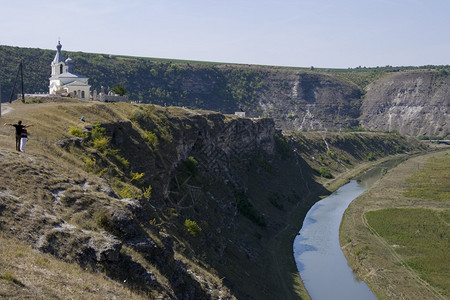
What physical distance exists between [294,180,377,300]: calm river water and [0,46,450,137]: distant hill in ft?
201

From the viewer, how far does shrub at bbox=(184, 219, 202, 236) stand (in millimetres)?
31094

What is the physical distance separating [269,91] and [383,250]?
360 feet

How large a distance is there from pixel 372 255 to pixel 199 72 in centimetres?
10536

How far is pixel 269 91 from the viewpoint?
491 ft

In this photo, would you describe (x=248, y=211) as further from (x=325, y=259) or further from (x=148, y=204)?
(x=148, y=204)

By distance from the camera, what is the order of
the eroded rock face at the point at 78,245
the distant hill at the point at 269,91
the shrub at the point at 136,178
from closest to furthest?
1. the eroded rock face at the point at 78,245
2. the shrub at the point at 136,178
3. the distant hill at the point at 269,91

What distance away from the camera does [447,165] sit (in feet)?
314

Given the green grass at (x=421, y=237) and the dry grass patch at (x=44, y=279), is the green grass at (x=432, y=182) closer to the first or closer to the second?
the green grass at (x=421, y=237)

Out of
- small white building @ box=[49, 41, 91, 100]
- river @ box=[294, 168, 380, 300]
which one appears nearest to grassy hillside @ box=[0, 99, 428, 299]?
river @ box=[294, 168, 380, 300]

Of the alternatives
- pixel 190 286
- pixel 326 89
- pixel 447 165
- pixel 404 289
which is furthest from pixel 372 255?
pixel 326 89

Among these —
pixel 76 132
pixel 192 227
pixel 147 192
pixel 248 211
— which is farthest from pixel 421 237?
pixel 76 132

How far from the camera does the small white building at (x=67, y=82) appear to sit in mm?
48344

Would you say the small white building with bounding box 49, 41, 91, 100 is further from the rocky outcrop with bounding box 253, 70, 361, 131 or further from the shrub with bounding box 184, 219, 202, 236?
the rocky outcrop with bounding box 253, 70, 361, 131

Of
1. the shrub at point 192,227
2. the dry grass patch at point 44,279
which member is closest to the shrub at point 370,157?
the shrub at point 192,227
